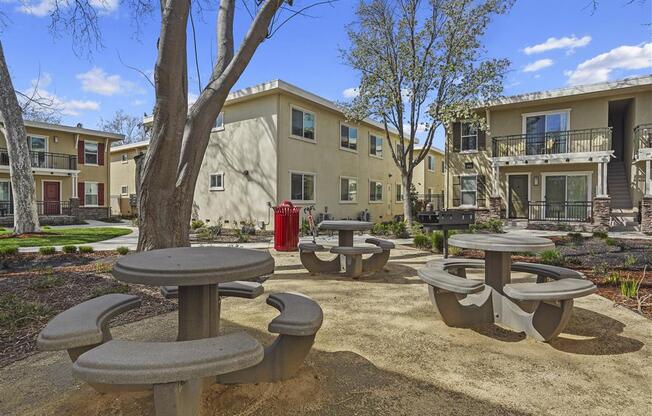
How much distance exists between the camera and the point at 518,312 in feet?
11.2

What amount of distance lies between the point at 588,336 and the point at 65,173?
24.7 m

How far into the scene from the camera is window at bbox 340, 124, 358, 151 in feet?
58.2

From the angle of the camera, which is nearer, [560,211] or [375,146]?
[560,211]

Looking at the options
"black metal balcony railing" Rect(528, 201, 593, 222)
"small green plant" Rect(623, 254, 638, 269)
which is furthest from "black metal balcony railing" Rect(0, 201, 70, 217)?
"black metal balcony railing" Rect(528, 201, 593, 222)

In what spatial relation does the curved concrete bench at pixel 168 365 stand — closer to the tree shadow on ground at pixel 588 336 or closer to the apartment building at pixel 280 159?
the tree shadow on ground at pixel 588 336

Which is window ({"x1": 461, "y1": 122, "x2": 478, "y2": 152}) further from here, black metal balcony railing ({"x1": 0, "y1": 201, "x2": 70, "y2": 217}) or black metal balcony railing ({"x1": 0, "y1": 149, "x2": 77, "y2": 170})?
black metal balcony railing ({"x1": 0, "y1": 201, "x2": 70, "y2": 217})

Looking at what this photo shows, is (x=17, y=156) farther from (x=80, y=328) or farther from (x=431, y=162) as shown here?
(x=431, y=162)

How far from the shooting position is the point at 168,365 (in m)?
1.49

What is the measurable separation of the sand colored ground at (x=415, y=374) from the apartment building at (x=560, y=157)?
13.2m

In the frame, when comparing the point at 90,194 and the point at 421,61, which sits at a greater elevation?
the point at 421,61

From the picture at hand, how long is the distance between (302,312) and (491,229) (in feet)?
39.8

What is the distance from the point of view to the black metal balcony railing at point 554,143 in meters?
15.0

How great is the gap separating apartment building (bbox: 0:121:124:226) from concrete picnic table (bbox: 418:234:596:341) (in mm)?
21867

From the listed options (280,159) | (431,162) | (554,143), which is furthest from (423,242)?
(431,162)
